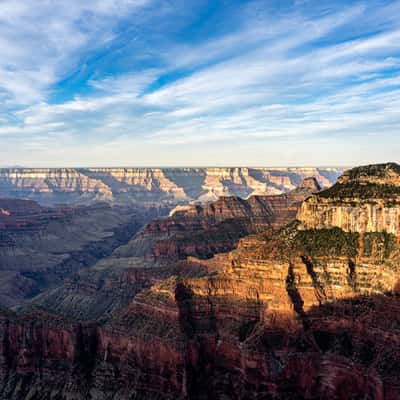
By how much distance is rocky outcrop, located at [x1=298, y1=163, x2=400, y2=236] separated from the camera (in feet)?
224

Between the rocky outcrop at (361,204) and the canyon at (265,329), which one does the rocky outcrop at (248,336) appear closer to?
the canyon at (265,329)

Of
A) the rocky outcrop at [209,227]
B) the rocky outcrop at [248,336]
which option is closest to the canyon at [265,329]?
the rocky outcrop at [248,336]

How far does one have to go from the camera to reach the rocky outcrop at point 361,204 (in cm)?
6838

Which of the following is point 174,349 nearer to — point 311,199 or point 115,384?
point 115,384

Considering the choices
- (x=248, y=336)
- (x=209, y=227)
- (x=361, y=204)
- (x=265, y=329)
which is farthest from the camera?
(x=209, y=227)

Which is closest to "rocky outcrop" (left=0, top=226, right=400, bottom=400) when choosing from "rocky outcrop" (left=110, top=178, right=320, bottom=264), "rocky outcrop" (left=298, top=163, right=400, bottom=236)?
"rocky outcrop" (left=298, top=163, right=400, bottom=236)

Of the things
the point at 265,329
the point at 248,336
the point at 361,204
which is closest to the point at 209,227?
the point at 361,204

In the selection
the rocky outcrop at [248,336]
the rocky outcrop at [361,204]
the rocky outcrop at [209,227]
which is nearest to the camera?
the rocky outcrop at [248,336]

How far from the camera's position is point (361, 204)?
233 feet

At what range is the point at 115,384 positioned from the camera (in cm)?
6825

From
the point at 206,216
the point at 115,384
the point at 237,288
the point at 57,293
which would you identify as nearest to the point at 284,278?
the point at 237,288

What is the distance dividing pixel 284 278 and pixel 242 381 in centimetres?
1525

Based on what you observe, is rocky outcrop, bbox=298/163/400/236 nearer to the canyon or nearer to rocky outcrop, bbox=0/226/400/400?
the canyon

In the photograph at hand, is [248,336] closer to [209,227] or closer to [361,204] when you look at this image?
[361,204]
